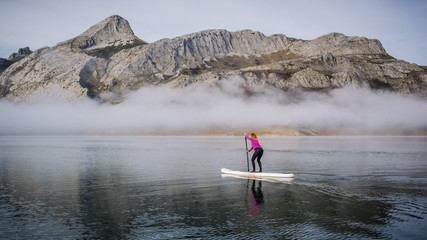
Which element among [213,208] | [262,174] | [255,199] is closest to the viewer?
[213,208]

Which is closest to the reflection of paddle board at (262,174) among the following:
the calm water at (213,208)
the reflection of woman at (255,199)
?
the calm water at (213,208)

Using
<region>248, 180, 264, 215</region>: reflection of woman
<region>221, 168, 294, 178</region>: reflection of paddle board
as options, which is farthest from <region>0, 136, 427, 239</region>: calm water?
<region>221, 168, 294, 178</region>: reflection of paddle board

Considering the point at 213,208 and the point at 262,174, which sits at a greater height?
the point at 262,174

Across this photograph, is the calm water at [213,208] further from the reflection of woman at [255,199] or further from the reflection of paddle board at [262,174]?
the reflection of paddle board at [262,174]

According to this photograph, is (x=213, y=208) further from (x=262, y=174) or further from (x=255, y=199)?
(x=262, y=174)

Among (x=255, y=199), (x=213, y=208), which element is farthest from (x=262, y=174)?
(x=213, y=208)

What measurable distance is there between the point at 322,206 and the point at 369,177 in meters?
18.2

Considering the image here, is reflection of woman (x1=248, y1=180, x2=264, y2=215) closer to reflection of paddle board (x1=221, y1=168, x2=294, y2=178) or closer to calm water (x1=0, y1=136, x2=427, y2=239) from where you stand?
calm water (x1=0, y1=136, x2=427, y2=239)

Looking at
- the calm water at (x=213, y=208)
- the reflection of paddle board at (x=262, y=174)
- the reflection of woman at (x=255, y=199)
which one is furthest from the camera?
the reflection of paddle board at (x=262, y=174)

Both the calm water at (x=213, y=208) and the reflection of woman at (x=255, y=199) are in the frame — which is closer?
the calm water at (x=213, y=208)

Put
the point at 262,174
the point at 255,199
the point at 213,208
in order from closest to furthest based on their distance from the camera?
the point at 213,208
the point at 255,199
the point at 262,174

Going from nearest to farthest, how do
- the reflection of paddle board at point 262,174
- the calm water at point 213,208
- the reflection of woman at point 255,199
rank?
the calm water at point 213,208 → the reflection of woman at point 255,199 → the reflection of paddle board at point 262,174

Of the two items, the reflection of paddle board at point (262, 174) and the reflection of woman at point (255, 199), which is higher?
the reflection of paddle board at point (262, 174)

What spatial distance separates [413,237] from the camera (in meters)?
16.9
